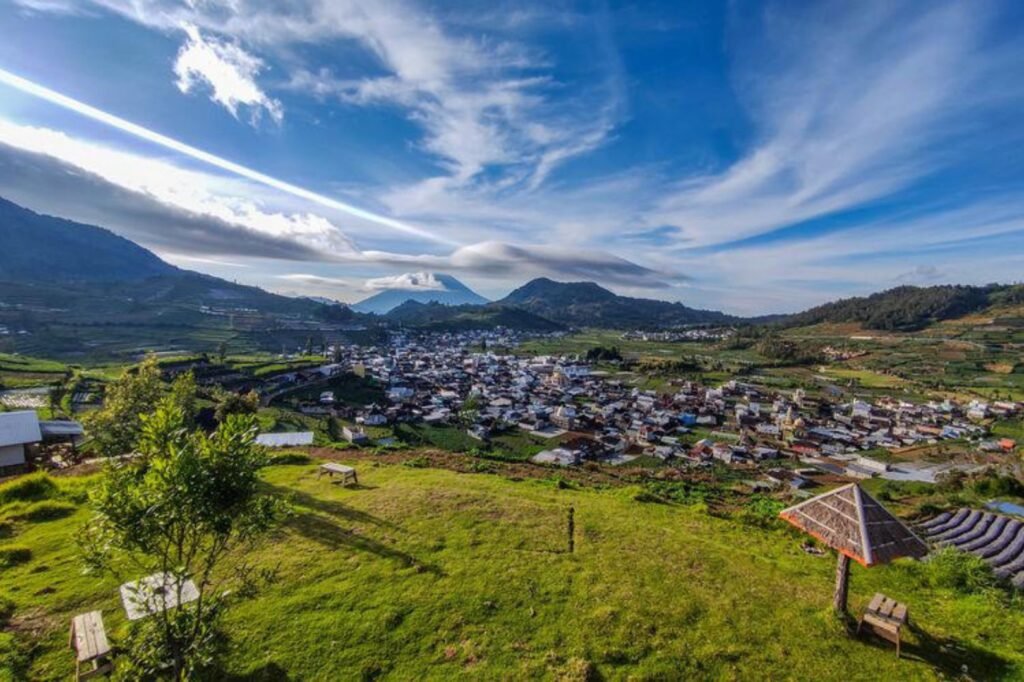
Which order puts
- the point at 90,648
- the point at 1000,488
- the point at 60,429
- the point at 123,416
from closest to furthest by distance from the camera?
1. the point at 90,648
2. the point at 123,416
3. the point at 1000,488
4. the point at 60,429

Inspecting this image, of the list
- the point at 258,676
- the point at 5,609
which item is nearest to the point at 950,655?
the point at 258,676

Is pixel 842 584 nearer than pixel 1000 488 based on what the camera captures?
Yes

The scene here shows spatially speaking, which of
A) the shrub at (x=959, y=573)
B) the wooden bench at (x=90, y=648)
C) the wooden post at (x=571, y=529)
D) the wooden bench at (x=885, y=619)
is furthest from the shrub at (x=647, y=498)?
the wooden bench at (x=90, y=648)

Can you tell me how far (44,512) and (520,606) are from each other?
15898 mm

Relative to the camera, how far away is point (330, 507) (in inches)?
564

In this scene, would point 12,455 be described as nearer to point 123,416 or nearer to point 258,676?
point 123,416

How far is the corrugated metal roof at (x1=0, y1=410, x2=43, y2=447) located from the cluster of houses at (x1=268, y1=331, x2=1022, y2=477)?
2774 centimetres

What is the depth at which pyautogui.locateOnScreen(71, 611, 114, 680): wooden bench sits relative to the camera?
7012 millimetres

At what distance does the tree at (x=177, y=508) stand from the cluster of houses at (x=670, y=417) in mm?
40714

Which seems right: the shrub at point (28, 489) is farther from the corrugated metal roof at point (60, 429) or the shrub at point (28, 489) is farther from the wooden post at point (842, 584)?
the wooden post at point (842, 584)

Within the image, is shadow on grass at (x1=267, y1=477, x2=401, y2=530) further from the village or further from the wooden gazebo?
the village

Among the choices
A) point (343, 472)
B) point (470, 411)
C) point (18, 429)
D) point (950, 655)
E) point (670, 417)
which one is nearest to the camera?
point (950, 655)

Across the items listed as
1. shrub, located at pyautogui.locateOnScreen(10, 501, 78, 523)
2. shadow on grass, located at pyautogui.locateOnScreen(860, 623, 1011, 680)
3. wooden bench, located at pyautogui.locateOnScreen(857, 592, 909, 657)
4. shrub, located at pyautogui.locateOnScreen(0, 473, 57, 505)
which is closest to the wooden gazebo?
wooden bench, located at pyautogui.locateOnScreen(857, 592, 909, 657)

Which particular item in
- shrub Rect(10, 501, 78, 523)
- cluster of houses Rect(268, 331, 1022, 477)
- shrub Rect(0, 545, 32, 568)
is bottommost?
cluster of houses Rect(268, 331, 1022, 477)
